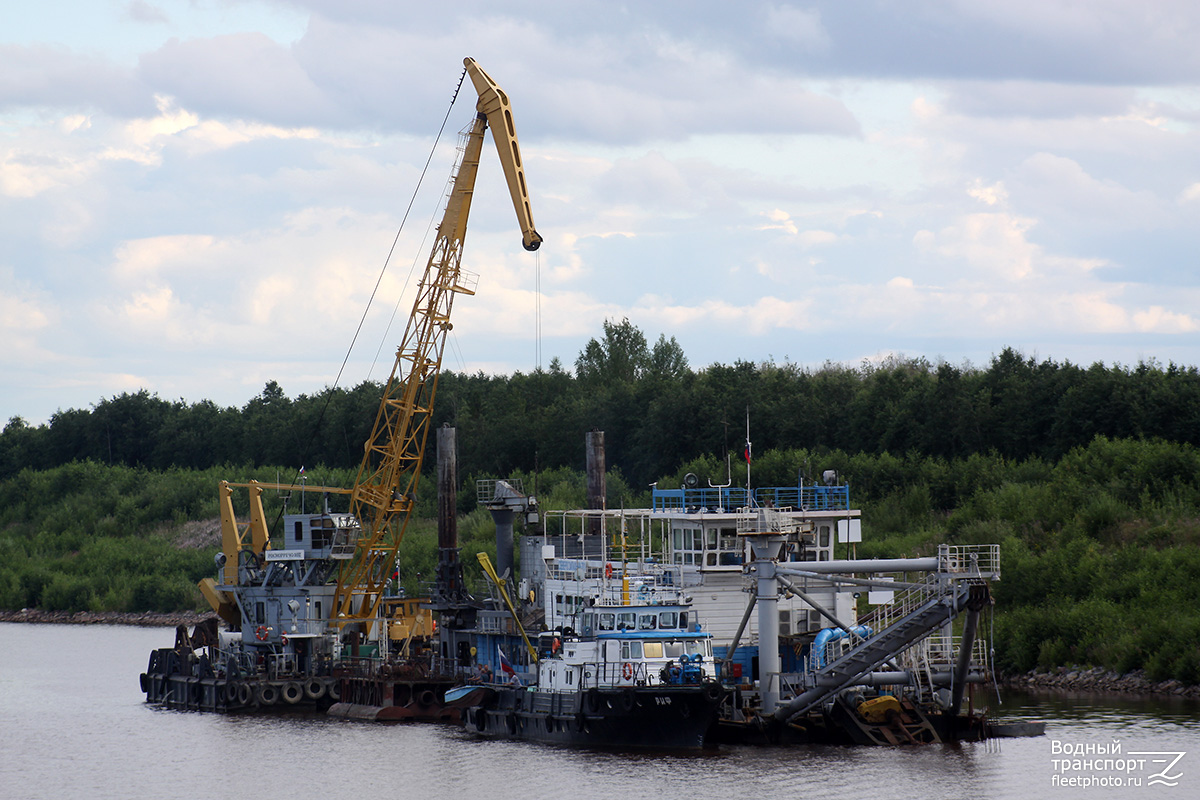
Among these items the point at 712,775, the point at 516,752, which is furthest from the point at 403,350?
the point at 712,775

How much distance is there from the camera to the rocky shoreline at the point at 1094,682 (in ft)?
187

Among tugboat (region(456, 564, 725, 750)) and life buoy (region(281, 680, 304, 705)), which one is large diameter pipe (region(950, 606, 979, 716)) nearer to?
tugboat (region(456, 564, 725, 750))

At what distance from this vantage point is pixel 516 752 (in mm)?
46688

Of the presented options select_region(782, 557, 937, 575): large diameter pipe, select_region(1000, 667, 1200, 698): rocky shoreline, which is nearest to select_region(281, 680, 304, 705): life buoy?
select_region(782, 557, 937, 575): large diameter pipe

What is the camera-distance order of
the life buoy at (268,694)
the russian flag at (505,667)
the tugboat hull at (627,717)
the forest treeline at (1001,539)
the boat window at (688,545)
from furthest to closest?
the forest treeline at (1001,539) < the life buoy at (268,694) < the russian flag at (505,667) < the boat window at (688,545) < the tugboat hull at (627,717)

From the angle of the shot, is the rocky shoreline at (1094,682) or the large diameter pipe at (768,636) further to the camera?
the rocky shoreline at (1094,682)

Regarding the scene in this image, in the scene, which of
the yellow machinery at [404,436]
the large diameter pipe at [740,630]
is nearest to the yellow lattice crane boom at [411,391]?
the yellow machinery at [404,436]

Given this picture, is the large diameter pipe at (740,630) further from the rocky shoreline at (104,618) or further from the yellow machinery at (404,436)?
the rocky shoreline at (104,618)

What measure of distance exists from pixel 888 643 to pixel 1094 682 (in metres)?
21.0

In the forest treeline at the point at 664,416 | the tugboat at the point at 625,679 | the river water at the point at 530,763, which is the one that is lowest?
the river water at the point at 530,763

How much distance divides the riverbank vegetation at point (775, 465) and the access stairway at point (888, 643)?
19488 mm

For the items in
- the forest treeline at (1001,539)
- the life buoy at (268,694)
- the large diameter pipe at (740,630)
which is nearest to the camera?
the large diameter pipe at (740,630)

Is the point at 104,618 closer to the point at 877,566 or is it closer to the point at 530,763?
the point at 530,763

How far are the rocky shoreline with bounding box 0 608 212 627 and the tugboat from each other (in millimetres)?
73950
